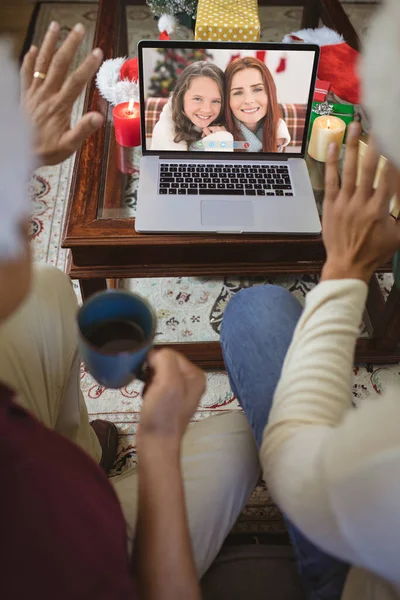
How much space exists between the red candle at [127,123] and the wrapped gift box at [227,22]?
0.95ft

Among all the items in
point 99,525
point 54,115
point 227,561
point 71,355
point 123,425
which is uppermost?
point 54,115

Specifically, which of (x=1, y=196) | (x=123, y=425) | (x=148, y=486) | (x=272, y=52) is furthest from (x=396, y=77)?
(x=123, y=425)

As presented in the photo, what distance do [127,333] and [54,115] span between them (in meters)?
0.50

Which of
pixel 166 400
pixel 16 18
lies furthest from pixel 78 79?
pixel 16 18

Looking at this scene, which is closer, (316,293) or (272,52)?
(316,293)

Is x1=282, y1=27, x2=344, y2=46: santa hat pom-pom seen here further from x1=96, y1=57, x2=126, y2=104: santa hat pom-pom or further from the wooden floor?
the wooden floor

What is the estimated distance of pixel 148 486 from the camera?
2.10 feet

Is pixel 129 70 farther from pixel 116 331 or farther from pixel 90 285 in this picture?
pixel 116 331

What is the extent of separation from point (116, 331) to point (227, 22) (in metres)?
1.04

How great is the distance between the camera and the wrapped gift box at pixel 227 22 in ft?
4.52

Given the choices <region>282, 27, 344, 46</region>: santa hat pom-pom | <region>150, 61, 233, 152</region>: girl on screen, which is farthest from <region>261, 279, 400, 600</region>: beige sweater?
<region>282, 27, 344, 46</region>: santa hat pom-pom

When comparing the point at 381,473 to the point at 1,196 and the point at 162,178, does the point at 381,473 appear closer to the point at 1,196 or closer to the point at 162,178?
the point at 1,196

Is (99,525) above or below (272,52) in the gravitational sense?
below

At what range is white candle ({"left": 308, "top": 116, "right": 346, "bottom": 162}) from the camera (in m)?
1.26
